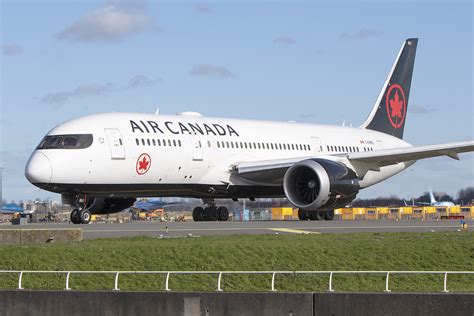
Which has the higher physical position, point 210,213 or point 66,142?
point 66,142

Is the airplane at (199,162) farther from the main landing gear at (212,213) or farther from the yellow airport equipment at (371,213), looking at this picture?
the yellow airport equipment at (371,213)

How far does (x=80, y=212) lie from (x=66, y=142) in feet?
9.53

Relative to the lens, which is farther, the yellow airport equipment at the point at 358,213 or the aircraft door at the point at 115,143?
the yellow airport equipment at the point at 358,213

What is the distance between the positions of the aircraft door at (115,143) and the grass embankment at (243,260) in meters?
11.5

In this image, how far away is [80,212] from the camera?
40500mm

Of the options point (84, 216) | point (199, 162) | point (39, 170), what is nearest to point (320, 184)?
point (199, 162)

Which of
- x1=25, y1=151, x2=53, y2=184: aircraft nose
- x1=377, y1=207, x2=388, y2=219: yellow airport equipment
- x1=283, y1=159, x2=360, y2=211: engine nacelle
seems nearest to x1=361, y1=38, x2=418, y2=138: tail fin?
x1=377, y1=207, x2=388, y2=219: yellow airport equipment

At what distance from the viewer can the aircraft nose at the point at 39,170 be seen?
128 feet

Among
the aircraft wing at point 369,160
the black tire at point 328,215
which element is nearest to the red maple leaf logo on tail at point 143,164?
the aircraft wing at point 369,160

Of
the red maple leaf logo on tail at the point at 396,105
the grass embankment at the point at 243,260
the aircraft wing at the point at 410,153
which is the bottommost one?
the grass embankment at the point at 243,260

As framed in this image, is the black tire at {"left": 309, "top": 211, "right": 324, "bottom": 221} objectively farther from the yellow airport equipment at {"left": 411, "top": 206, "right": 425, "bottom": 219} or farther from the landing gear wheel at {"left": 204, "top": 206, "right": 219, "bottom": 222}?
the yellow airport equipment at {"left": 411, "top": 206, "right": 425, "bottom": 219}

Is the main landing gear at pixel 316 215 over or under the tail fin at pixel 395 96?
under

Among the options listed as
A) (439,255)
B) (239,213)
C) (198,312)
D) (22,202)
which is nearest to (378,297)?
(198,312)

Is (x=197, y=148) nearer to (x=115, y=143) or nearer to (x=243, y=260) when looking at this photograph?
(x=115, y=143)
